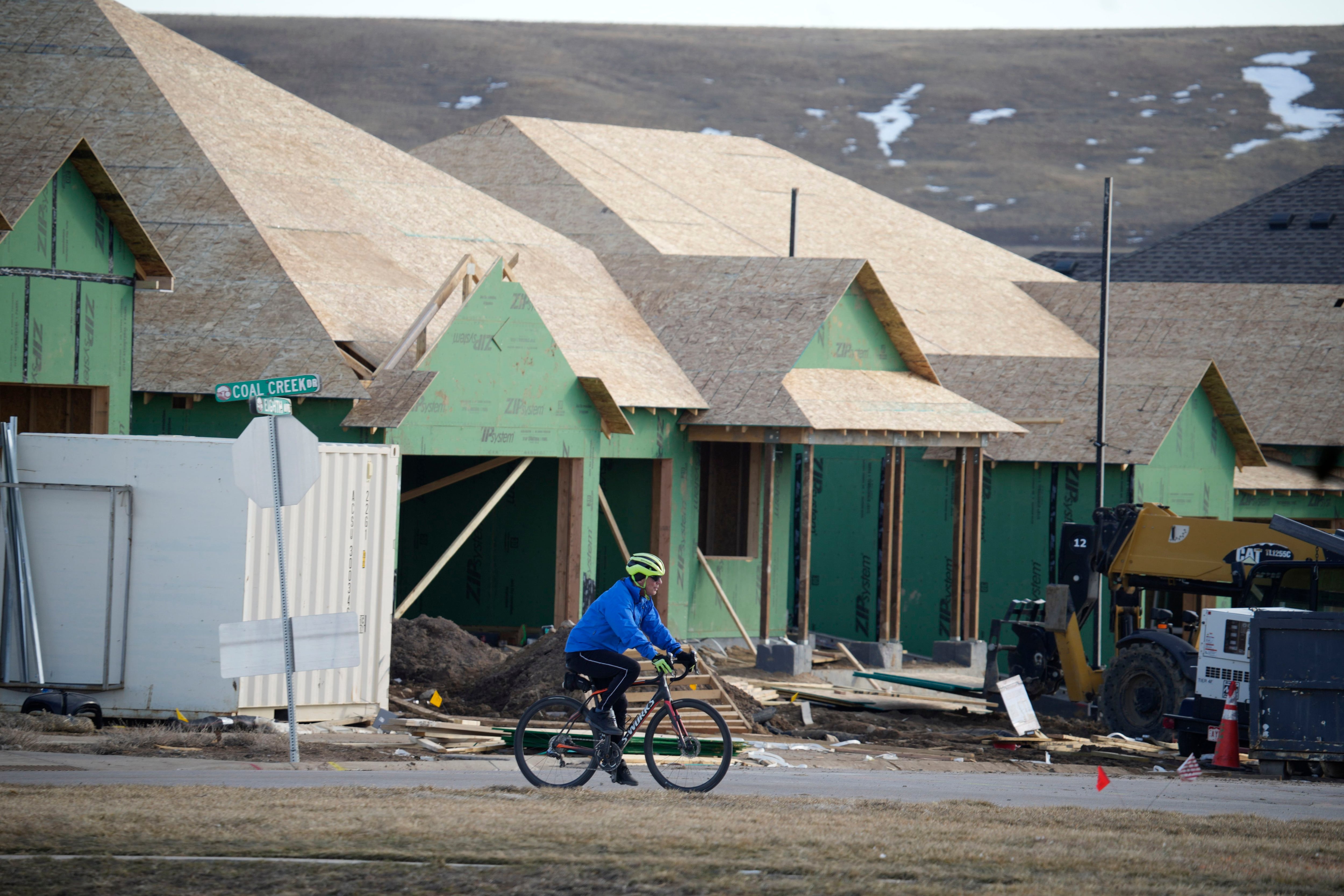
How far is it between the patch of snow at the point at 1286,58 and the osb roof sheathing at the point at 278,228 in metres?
123

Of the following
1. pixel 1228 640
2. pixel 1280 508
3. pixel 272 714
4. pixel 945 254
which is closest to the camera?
pixel 272 714

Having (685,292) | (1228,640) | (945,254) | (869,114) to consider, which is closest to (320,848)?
(1228,640)

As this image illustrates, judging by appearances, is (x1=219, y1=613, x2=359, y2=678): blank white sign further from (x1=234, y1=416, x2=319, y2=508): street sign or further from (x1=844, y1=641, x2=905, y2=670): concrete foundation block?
(x1=844, y1=641, x2=905, y2=670): concrete foundation block

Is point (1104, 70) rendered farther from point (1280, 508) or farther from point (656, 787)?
point (656, 787)

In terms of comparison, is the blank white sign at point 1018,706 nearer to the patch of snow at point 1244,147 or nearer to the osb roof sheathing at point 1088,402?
the osb roof sheathing at point 1088,402

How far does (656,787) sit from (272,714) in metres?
4.46

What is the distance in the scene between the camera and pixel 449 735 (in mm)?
15328

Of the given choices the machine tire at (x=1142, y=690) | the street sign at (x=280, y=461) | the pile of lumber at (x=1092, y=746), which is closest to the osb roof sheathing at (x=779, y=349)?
the machine tire at (x=1142, y=690)

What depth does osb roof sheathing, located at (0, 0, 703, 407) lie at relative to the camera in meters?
20.7

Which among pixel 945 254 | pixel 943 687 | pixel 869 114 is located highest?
pixel 869 114

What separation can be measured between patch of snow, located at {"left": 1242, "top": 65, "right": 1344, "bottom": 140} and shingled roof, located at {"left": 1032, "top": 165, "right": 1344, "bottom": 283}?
80908mm

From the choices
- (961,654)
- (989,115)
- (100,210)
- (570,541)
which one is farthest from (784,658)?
(989,115)

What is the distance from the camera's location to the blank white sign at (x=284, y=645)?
12.4 meters

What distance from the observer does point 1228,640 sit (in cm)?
1594
